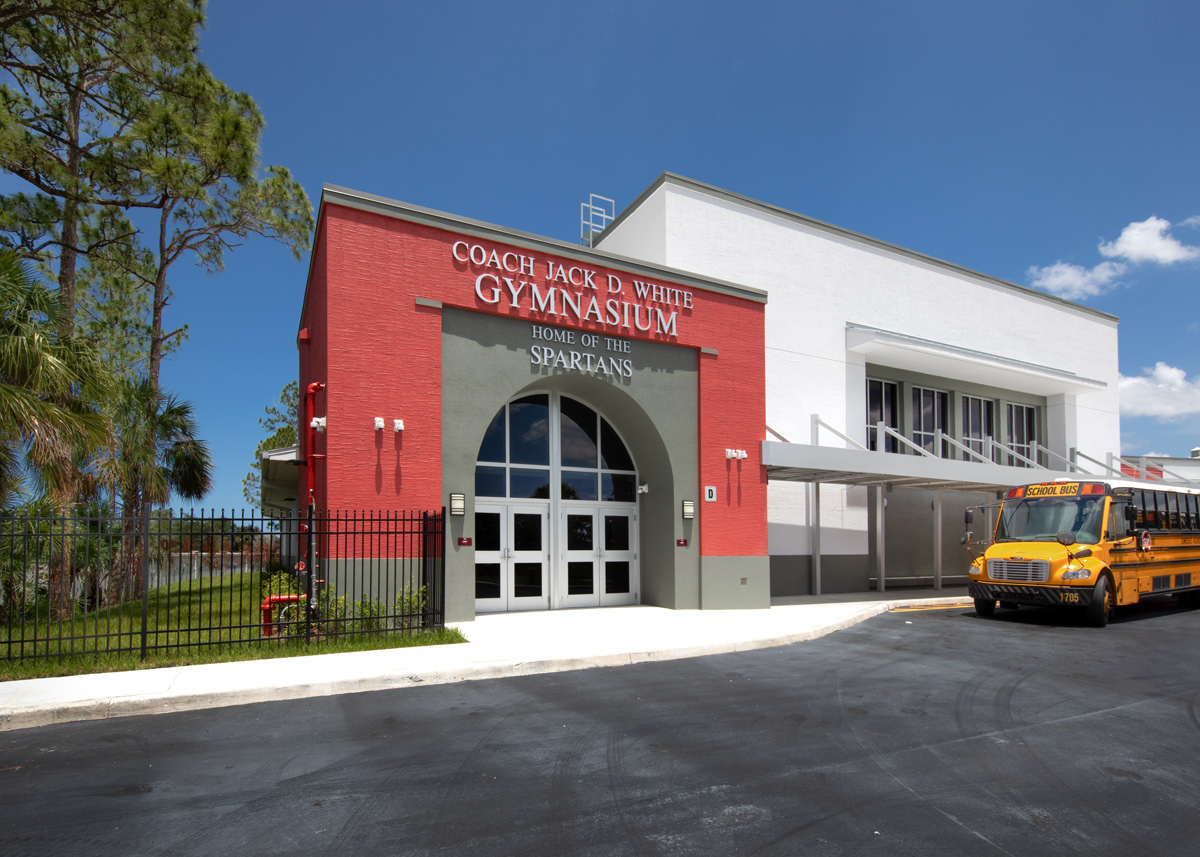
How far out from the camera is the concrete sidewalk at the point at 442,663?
7992 millimetres

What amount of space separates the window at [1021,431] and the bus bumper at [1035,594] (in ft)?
43.0

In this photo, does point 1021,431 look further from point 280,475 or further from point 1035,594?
point 280,475

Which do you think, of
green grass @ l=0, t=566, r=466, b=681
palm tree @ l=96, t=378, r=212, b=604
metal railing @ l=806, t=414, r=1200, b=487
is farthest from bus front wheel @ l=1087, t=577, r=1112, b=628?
palm tree @ l=96, t=378, r=212, b=604

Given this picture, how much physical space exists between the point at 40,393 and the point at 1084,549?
17809 millimetres

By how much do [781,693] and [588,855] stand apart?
4771mm

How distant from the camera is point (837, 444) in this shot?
21.7 metres

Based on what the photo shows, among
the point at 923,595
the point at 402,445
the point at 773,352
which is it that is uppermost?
the point at 773,352

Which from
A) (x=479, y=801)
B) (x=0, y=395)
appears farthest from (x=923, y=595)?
(x=0, y=395)

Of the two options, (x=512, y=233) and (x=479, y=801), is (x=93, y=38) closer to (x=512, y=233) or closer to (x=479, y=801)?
(x=512, y=233)

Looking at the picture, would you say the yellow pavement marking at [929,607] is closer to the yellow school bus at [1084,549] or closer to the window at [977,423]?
the yellow school bus at [1084,549]

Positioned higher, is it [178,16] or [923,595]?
[178,16]

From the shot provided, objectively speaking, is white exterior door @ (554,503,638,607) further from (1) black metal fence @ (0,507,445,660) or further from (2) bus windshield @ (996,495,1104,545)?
(2) bus windshield @ (996,495,1104,545)

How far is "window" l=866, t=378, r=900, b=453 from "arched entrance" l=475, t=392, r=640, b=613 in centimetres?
954

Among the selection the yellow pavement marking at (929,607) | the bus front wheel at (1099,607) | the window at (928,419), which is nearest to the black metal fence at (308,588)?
the yellow pavement marking at (929,607)
